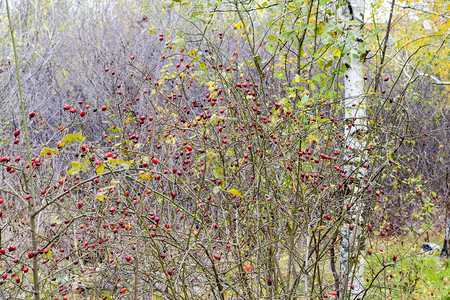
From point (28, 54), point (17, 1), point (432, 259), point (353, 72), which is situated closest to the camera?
point (353, 72)

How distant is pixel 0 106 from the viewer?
7.71 meters

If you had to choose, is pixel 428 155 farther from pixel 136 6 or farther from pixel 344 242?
pixel 136 6

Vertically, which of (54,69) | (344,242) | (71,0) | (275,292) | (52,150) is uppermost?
(71,0)

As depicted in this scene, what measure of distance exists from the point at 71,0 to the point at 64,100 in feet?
13.6

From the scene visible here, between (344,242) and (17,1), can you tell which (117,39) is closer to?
(17,1)

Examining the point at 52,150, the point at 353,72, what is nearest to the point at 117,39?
the point at 353,72

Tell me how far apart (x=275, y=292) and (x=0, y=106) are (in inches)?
289

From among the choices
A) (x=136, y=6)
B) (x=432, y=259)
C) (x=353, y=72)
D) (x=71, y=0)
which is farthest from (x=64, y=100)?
(x=432, y=259)

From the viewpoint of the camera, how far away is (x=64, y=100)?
1023 centimetres

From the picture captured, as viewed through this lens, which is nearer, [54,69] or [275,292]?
[275,292]

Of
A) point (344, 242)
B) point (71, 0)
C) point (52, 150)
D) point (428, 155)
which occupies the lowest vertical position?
point (52, 150)

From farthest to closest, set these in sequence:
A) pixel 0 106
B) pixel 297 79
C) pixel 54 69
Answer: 1. pixel 54 69
2. pixel 0 106
3. pixel 297 79

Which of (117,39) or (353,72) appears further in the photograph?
(117,39)

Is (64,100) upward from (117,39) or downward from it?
downward
